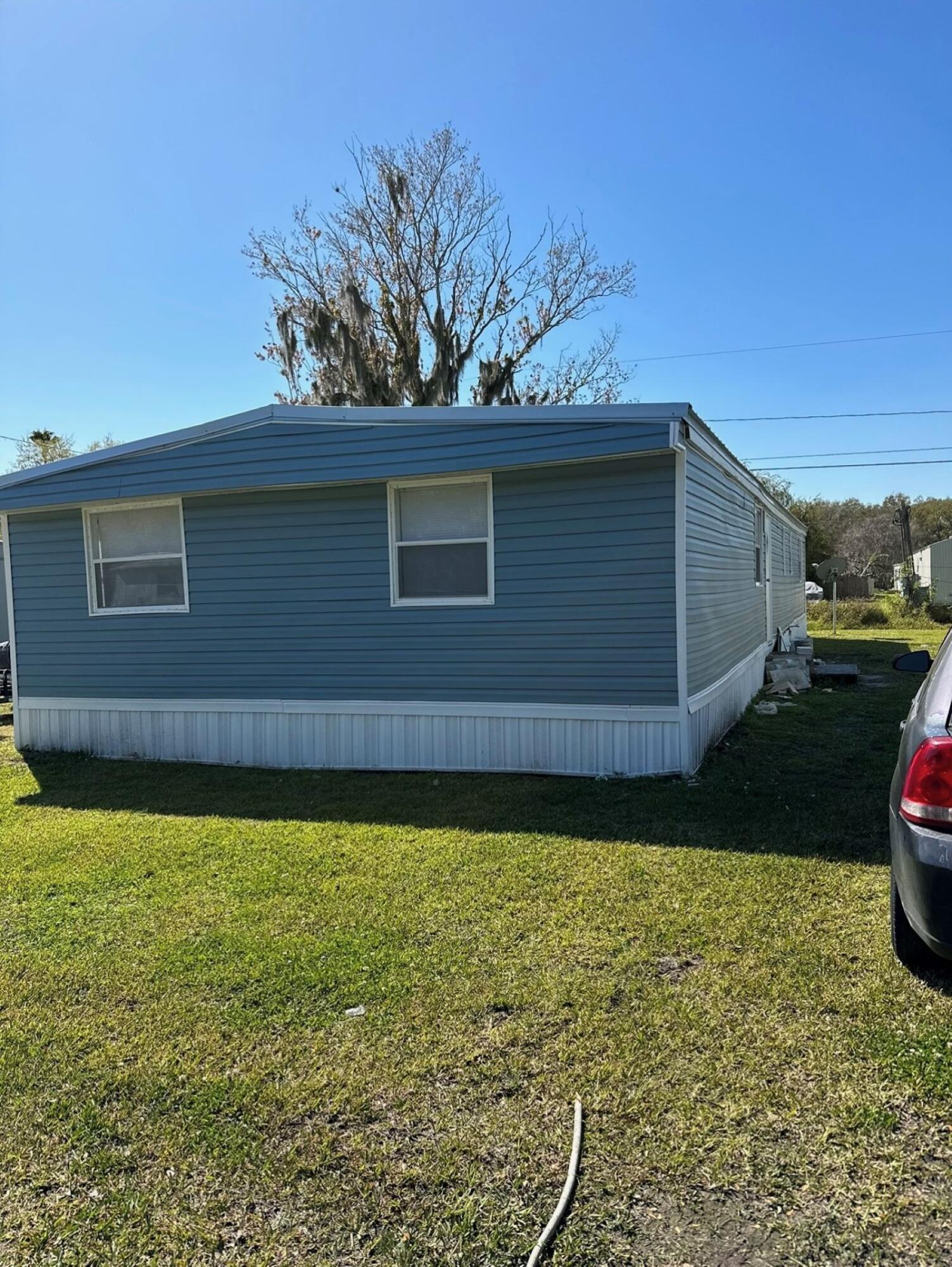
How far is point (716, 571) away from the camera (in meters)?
7.67

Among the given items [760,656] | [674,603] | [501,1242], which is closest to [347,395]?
[760,656]

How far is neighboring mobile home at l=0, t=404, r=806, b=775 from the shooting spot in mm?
6188

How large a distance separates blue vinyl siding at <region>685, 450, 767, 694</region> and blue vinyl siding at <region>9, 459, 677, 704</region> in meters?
0.47

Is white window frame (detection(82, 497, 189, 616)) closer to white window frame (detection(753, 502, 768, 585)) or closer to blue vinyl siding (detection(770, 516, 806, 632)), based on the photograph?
white window frame (detection(753, 502, 768, 585))

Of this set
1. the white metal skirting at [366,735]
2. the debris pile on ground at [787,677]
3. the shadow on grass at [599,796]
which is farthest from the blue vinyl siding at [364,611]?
the debris pile on ground at [787,677]

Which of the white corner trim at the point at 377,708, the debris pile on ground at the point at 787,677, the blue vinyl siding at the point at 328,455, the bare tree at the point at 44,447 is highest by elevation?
the bare tree at the point at 44,447

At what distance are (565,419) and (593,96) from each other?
380 inches

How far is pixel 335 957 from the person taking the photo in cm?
336

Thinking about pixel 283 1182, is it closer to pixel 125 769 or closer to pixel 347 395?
pixel 125 769

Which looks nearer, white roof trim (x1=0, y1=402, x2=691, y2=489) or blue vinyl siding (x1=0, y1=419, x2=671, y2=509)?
white roof trim (x1=0, y1=402, x2=691, y2=489)

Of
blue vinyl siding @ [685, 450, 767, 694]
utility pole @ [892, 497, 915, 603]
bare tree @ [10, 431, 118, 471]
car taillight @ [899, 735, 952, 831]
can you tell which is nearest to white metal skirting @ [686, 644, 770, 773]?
blue vinyl siding @ [685, 450, 767, 694]

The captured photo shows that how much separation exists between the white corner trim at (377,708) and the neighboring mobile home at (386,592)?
0.7 inches

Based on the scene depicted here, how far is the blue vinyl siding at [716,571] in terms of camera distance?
645 centimetres

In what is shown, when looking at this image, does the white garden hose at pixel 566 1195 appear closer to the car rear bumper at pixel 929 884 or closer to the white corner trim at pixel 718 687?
the car rear bumper at pixel 929 884
